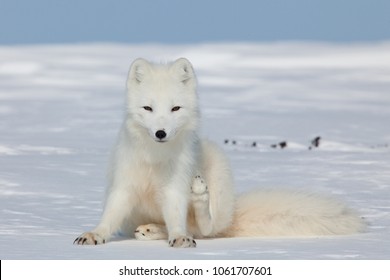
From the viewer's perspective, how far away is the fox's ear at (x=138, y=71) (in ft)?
15.0

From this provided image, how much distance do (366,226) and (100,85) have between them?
46.6 ft

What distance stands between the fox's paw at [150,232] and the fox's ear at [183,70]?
0.77 m

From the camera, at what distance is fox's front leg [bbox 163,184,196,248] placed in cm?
461

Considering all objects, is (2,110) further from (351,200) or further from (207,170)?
(207,170)

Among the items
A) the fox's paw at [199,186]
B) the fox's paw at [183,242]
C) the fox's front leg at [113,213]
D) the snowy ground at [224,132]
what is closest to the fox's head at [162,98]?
the fox's paw at [199,186]

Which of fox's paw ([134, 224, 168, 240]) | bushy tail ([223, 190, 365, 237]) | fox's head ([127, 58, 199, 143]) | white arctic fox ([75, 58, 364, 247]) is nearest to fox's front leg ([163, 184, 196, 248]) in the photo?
white arctic fox ([75, 58, 364, 247])

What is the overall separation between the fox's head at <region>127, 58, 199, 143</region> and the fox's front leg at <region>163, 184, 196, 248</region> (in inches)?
11.7

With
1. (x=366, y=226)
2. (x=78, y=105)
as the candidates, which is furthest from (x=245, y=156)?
(x=78, y=105)

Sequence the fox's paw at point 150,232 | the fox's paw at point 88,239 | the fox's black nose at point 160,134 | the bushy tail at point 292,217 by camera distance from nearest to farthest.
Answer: the fox's black nose at point 160,134 < the fox's paw at point 88,239 < the fox's paw at point 150,232 < the bushy tail at point 292,217

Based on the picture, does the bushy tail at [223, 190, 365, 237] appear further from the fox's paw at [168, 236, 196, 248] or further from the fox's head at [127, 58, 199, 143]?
the fox's head at [127, 58, 199, 143]

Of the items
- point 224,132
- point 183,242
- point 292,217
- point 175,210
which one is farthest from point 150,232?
point 224,132

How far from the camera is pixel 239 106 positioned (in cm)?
1573

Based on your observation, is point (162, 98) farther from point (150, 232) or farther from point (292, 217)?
point (292, 217)

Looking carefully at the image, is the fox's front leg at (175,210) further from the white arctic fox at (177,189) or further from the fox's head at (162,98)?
the fox's head at (162,98)
